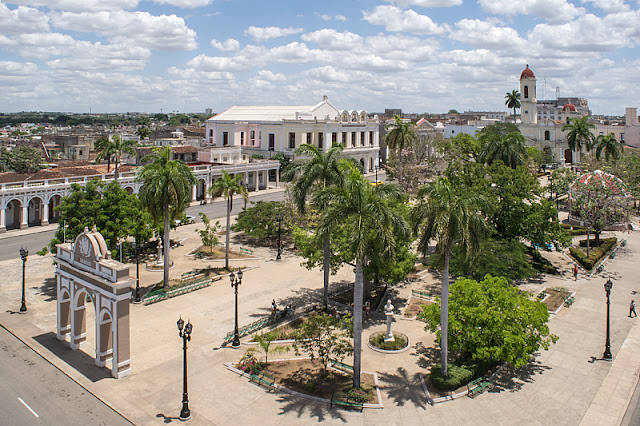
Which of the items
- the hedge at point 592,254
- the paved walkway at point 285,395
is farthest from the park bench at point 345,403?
the hedge at point 592,254

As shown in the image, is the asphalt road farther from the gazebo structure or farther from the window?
the window

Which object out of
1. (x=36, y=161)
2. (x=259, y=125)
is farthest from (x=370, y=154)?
(x=36, y=161)

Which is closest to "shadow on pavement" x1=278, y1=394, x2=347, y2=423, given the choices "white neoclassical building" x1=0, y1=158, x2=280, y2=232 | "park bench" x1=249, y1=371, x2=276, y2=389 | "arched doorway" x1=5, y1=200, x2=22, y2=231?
"park bench" x1=249, y1=371, x2=276, y2=389

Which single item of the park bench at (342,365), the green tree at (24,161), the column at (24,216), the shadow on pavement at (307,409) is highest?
the green tree at (24,161)

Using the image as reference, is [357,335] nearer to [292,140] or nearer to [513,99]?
[292,140]

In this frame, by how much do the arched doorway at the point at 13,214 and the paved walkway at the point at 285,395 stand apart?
1746 cm

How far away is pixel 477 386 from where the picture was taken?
23.5m

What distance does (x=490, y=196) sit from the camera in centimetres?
3978

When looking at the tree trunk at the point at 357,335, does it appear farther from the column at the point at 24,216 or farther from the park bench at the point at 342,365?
the column at the point at 24,216

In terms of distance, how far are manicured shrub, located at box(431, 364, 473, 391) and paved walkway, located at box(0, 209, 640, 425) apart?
94cm

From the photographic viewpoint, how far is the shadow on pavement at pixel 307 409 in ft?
69.1

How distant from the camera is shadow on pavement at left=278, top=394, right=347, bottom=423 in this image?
2105 cm

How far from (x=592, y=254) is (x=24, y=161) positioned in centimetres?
7741

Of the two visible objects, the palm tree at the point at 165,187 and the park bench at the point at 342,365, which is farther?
the palm tree at the point at 165,187
